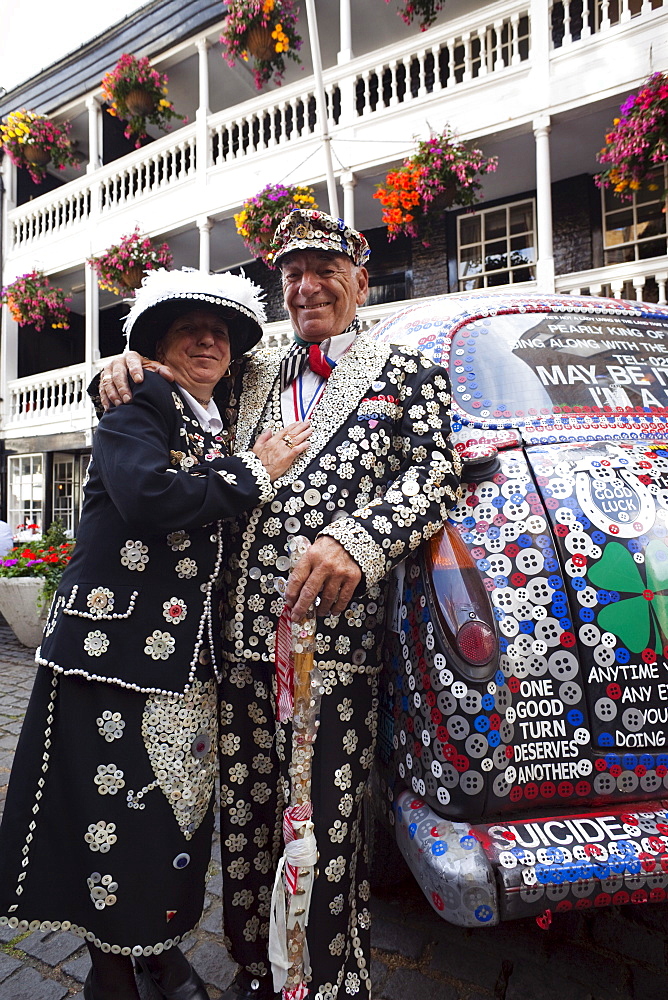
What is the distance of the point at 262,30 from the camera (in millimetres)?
8516

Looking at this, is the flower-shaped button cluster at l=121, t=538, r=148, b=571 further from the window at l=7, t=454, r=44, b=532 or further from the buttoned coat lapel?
the window at l=7, t=454, r=44, b=532

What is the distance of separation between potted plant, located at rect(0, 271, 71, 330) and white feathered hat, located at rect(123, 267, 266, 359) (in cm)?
1138

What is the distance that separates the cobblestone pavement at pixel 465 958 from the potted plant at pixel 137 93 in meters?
11.5

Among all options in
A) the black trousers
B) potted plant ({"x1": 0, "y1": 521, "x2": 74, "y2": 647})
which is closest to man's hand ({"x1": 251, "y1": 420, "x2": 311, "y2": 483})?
the black trousers

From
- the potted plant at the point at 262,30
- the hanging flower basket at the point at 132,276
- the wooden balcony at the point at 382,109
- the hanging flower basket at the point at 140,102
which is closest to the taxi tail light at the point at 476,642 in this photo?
the wooden balcony at the point at 382,109

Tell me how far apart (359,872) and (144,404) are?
128cm

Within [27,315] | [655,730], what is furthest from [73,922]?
[27,315]

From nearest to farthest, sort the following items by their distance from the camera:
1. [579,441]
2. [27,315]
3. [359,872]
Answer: [359,872] → [579,441] → [27,315]

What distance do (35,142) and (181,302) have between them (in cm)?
1313

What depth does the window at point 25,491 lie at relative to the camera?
492 inches

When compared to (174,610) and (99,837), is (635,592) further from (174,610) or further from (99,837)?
(99,837)

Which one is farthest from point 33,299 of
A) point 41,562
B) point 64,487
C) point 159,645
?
point 159,645

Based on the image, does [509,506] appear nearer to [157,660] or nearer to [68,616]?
[157,660]

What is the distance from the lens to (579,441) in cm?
168
